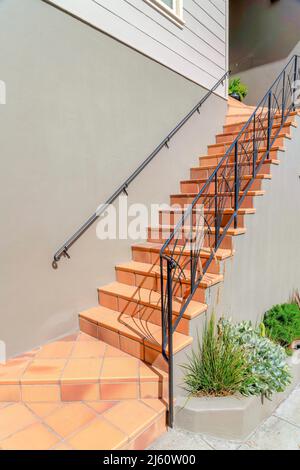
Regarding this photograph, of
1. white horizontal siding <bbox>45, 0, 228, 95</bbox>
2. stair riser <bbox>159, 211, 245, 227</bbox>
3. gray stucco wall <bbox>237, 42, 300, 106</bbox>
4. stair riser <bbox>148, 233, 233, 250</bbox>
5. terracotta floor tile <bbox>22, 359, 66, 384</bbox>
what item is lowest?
terracotta floor tile <bbox>22, 359, 66, 384</bbox>

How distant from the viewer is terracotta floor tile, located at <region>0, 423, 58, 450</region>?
5.60ft

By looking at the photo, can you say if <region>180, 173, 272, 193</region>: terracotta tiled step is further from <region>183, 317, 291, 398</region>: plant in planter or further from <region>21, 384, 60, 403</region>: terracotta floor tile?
<region>21, 384, 60, 403</region>: terracotta floor tile

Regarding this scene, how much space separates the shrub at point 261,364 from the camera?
6.93ft

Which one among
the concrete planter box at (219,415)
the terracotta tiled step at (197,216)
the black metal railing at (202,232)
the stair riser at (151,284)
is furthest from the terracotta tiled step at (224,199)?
the concrete planter box at (219,415)

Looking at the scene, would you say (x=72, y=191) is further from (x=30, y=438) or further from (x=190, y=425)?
(x=190, y=425)

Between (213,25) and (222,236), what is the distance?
349 centimetres

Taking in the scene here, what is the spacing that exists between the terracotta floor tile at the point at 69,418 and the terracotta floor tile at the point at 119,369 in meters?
0.22

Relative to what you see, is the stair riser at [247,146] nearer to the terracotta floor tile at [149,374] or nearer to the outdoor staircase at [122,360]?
the outdoor staircase at [122,360]

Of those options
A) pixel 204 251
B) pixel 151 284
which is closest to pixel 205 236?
pixel 204 251

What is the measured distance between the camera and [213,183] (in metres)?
3.68

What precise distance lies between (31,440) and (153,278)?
5.05 ft

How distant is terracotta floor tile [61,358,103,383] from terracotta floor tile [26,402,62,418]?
0.61 feet

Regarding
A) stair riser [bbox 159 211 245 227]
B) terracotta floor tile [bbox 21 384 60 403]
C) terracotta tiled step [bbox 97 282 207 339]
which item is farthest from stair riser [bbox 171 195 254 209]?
terracotta floor tile [bbox 21 384 60 403]

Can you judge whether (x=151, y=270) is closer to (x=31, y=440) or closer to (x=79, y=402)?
(x=79, y=402)
